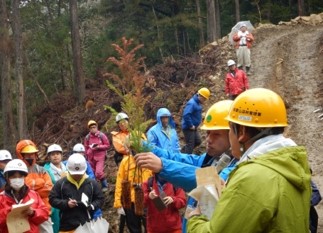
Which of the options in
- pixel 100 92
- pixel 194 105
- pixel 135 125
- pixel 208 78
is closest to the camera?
pixel 135 125

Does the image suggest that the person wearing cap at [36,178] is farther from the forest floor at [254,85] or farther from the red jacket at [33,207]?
the forest floor at [254,85]

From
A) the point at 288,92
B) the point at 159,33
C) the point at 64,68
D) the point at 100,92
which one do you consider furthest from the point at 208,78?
the point at 159,33

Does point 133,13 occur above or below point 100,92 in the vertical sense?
above

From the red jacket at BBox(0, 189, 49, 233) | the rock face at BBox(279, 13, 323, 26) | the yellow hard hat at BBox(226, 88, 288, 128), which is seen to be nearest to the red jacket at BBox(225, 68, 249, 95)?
the red jacket at BBox(0, 189, 49, 233)

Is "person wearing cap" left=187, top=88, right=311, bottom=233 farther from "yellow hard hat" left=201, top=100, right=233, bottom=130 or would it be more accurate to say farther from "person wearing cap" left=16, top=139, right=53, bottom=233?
Answer: "person wearing cap" left=16, top=139, right=53, bottom=233

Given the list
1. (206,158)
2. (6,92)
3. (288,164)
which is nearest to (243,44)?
(6,92)

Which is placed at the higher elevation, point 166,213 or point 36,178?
point 36,178

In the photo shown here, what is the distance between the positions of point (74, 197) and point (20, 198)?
90cm

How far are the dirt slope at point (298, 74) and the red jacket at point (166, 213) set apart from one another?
2654 mm

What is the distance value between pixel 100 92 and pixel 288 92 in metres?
11.0

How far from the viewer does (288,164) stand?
98.3 inches

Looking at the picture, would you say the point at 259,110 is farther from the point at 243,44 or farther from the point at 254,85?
the point at 243,44

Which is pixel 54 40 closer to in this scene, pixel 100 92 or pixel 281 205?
pixel 100 92

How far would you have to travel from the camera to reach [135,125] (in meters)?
4.26
